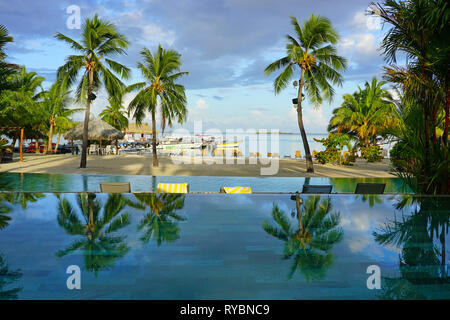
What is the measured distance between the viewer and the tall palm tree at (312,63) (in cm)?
1739

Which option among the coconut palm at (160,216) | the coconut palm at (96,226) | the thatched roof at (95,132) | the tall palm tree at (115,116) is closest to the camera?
the coconut palm at (96,226)

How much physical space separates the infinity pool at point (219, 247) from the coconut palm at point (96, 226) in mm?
17

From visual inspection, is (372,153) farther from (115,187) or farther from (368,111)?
(115,187)

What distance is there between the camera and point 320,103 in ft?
62.8

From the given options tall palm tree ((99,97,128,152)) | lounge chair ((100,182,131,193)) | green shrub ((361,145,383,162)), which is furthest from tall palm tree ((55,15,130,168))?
tall palm tree ((99,97,128,152))

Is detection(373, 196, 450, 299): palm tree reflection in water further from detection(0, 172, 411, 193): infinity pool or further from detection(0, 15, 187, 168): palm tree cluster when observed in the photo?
detection(0, 15, 187, 168): palm tree cluster

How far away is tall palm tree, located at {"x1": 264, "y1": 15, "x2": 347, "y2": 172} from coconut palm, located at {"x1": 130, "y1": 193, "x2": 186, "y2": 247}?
41.2 ft

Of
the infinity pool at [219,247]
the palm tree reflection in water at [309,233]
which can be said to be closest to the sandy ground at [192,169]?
the palm tree reflection in water at [309,233]

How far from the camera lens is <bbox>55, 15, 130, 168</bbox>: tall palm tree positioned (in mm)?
17984

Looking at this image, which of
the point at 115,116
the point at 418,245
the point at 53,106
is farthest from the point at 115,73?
the point at 115,116

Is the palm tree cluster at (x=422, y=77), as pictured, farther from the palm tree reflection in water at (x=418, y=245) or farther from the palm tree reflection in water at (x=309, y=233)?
the palm tree reflection in water at (x=309, y=233)

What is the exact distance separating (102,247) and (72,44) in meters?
17.1
